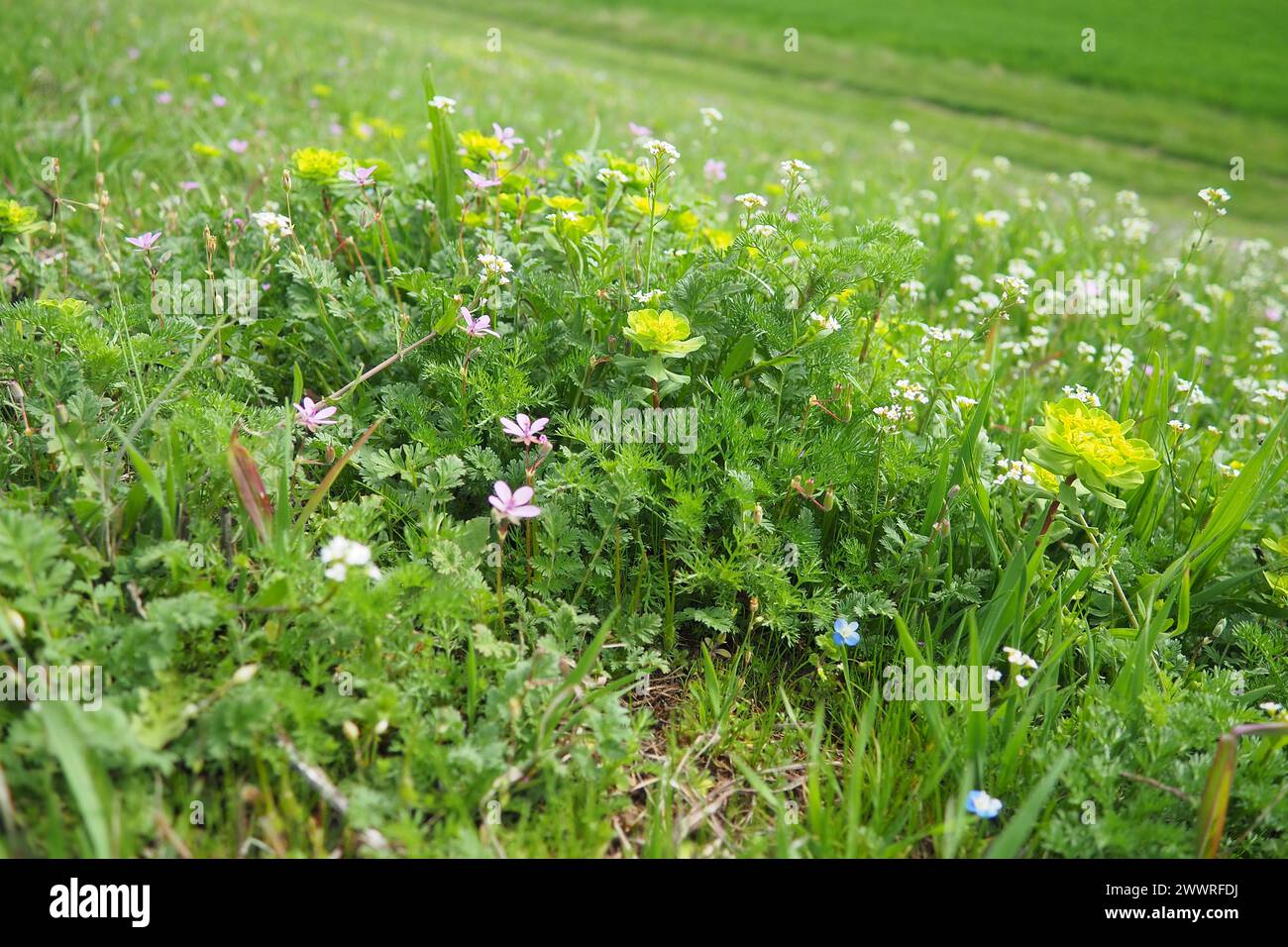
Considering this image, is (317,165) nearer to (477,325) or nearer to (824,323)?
(477,325)

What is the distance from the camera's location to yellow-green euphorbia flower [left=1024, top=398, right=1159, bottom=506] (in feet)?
6.97

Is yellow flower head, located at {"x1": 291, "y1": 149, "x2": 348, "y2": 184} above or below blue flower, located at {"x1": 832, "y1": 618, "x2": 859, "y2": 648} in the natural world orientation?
above

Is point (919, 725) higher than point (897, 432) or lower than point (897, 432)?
lower

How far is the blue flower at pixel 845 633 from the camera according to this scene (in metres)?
2.16

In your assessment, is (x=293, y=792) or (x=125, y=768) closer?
(x=125, y=768)

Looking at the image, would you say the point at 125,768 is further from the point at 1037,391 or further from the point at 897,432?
the point at 1037,391

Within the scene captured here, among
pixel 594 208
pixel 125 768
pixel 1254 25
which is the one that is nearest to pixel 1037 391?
pixel 594 208

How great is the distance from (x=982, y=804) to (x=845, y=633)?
519mm

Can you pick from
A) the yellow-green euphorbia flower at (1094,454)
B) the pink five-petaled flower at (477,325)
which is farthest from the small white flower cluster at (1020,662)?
the pink five-petaled flower at (477,325)

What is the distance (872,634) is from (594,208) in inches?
69.0

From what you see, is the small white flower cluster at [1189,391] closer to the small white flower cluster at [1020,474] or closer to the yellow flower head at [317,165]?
the small white flower cluster at [1020,474]

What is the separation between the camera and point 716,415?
2.36 m

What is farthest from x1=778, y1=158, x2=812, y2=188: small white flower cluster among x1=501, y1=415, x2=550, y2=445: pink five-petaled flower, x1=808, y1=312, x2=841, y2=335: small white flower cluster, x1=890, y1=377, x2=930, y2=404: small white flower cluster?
x1=501, y1=415, x2=550, y2=445: pink five-petaled flower

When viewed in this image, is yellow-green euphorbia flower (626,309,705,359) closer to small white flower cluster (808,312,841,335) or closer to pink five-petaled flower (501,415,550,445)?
pink five-petaled flower (501,415,550,445)
